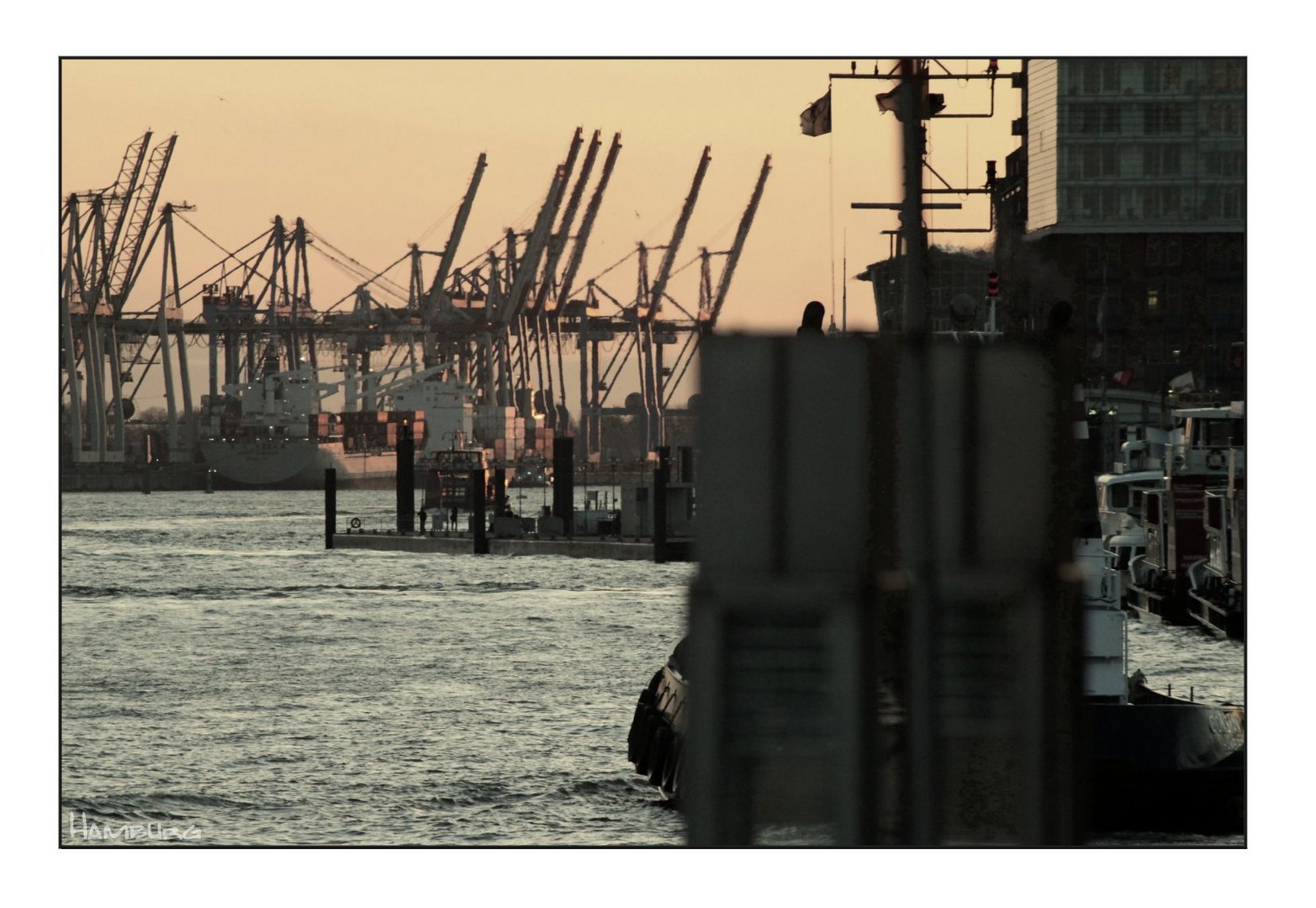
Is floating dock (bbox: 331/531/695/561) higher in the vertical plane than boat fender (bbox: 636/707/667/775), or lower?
lower

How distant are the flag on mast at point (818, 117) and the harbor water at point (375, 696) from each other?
4.92 metres

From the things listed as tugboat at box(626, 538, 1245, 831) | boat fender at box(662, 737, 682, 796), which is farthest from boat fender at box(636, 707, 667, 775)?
tugboat at box(626, 538, 1245, 831)

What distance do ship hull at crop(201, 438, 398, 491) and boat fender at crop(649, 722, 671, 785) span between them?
407 feet

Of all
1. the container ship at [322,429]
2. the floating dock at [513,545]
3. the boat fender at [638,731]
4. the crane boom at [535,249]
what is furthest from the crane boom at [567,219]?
the boat fender at [638,731]

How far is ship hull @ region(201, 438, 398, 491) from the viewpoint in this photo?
144 m

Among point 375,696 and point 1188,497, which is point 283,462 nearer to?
point 1188,497

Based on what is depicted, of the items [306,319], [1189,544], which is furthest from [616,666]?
[306,319]

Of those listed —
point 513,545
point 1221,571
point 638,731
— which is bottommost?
point 513,545

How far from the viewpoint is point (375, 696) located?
30703 millimetres

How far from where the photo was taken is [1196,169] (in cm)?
4841

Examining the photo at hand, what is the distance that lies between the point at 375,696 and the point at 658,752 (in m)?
11.7

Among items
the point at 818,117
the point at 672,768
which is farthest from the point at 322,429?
the point at 818,117

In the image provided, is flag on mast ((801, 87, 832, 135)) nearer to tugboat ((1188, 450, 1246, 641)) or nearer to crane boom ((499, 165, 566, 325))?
tugboat ((1188, 450, 1246, 641))

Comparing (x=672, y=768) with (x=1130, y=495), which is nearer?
(x=672, y=768)
